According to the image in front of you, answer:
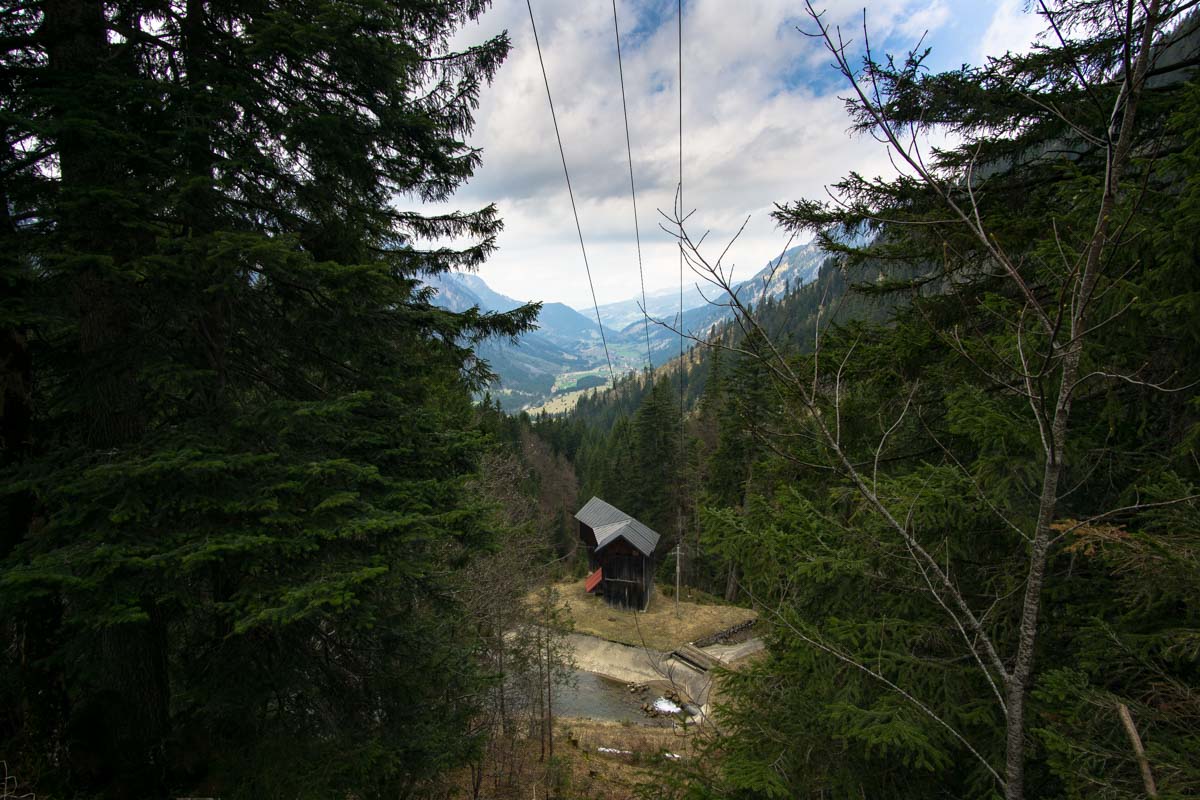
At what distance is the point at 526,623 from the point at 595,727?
738 cm

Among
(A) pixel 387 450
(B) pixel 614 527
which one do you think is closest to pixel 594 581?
(B) pixel 614 527

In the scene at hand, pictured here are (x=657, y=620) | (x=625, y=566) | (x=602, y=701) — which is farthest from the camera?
(x=625, y=566)

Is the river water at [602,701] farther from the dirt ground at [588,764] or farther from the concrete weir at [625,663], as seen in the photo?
the dirt ground at [588,764]

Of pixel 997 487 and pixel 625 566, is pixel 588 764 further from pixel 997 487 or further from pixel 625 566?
pixel 625 566

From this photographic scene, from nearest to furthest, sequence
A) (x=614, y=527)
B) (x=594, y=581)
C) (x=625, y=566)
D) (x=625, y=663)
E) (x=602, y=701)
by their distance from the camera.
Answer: (x=602, y=701) < (x=625, y=663) < (x=625, y=566) < (x=614, y=527) < (x=594, y=581)

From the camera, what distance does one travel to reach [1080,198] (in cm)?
389

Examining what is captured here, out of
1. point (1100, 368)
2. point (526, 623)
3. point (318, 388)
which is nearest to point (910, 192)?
point (1100, 368)

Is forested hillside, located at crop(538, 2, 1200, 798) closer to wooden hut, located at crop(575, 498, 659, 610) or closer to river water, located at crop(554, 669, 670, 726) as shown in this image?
river water, located at crop(554, 669, 670, 726)

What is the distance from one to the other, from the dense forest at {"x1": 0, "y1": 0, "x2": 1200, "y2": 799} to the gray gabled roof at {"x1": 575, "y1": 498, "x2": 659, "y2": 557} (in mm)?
22195

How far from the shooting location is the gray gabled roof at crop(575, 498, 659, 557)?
90.2ft

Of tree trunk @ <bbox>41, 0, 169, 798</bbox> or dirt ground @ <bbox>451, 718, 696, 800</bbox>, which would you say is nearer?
tree trunk @ <bbox>41, 0, 169, 798</bbox>

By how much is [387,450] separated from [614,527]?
25484 mm

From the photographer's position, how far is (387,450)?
4.80 m

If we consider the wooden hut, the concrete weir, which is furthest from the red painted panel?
the concrete weir
